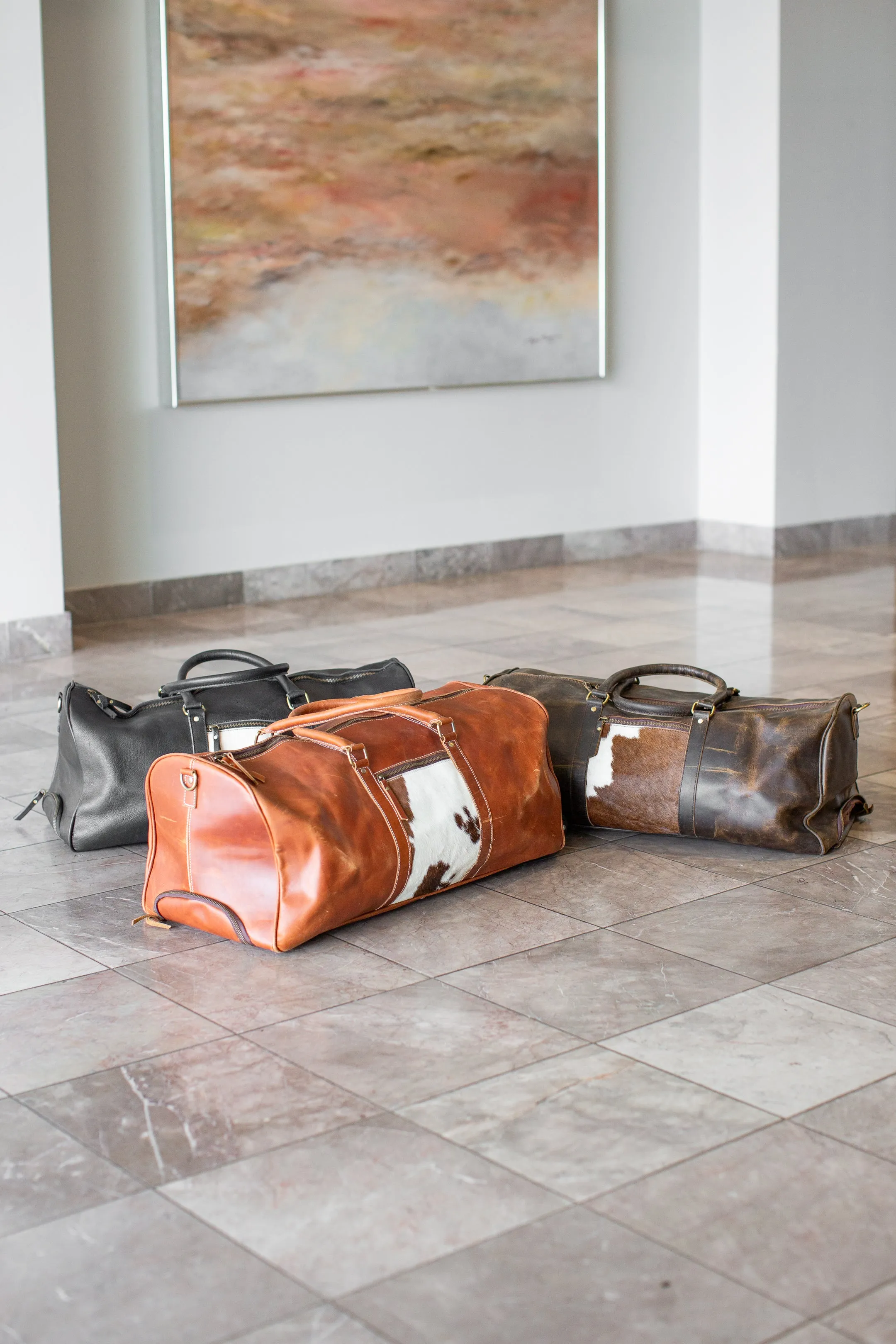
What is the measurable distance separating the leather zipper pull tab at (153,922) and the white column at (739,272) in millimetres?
5946

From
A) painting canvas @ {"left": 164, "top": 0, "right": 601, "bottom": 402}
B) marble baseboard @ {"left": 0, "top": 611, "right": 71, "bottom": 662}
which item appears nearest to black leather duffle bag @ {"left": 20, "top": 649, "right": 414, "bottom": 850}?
marble baseboard @ {"left": 0, "top": 611, "right": 71, "bottom": 662}

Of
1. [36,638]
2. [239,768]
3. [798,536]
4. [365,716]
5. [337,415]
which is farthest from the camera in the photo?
[798,536]

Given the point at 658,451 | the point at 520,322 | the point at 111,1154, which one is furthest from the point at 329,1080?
the point at 658,451

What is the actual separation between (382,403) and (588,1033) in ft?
17.4

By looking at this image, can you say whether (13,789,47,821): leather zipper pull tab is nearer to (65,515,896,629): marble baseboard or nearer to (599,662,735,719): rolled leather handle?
(599,662,735,719): rolled leather handle

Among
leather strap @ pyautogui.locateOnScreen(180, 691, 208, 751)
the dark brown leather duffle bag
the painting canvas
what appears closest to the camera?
the dark brown leather duffle bag

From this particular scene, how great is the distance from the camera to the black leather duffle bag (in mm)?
3443

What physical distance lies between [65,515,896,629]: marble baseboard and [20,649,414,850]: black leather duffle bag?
10.6 ft

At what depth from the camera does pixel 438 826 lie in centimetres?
308

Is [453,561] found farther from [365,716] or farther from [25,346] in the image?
[365,716]

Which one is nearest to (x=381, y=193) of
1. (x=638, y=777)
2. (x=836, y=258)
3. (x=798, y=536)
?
(x=836, y=258)

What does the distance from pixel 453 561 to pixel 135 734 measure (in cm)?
451

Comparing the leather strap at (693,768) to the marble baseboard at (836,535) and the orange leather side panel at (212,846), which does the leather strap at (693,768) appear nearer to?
the orange leather side panel at (212,846)

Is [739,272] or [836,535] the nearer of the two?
[739,272]
